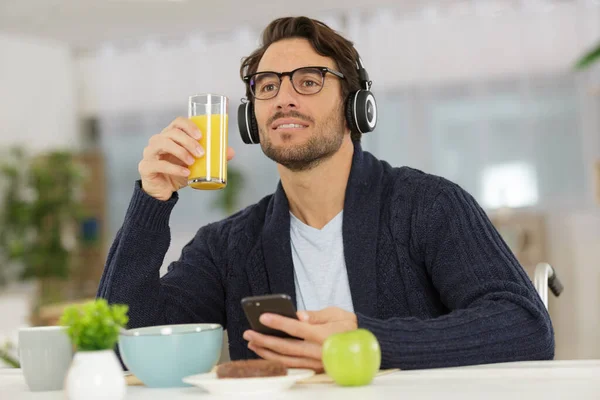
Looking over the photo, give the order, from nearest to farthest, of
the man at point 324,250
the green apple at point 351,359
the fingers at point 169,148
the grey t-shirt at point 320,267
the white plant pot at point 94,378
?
the white plant pot at point 94,378 → the green apple at point 351,359 → the man at point 324,250 → the fingers at point 169,148 → the grey t-shirt at point 320,267

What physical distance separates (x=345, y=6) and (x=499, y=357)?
5.19 meters

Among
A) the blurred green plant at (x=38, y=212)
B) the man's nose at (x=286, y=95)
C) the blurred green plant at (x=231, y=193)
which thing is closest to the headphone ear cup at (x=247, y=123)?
the man's nose at (x=286, y=95)

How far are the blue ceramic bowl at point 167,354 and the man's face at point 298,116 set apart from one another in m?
0.75

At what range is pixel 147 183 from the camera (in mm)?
1627

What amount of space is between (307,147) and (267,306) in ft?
2.40

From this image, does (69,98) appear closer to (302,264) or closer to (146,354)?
(302,264)

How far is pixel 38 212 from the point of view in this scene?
6.47 m

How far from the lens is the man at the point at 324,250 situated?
137cm

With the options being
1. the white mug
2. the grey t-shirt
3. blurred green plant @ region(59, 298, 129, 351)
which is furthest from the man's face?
blurred green plant @ region(59, 298, 129, 351)

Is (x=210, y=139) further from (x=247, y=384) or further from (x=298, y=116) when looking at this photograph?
(x=247, y=384)

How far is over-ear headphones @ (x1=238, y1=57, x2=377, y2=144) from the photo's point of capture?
6.41 ft

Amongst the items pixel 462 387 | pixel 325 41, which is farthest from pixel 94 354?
pixel 325 41

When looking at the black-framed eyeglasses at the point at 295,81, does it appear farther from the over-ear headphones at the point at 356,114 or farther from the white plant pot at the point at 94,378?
the white plant pot at the point at 94,378

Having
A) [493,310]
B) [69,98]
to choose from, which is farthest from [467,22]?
[493,310]
